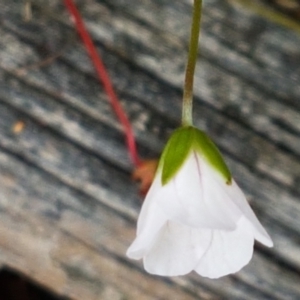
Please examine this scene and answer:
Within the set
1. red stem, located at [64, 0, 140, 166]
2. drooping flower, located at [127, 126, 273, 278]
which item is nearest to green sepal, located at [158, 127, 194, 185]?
drooping flower, located at [127, 126, 273, 278]

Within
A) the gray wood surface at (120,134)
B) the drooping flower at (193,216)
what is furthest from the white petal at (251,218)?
the gray wood surface at (120,134)

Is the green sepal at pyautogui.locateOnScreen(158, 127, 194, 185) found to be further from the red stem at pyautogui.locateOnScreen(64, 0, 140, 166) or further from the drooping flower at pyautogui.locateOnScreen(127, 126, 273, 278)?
the red stem at pyautogui.locateOnScreen(64, 0, 140, 166)

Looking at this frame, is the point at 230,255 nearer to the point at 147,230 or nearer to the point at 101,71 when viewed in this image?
the point at 147,230

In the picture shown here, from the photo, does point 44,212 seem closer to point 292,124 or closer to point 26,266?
point 26,266

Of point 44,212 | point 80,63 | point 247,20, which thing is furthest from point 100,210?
point 247,20

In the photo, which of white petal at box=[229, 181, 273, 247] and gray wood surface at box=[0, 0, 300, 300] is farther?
gray wood surface at box=[0, 0, 300, 300]

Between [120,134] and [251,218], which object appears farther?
[120,134]

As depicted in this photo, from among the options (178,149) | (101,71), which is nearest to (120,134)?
(101,71)
